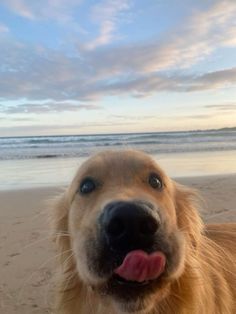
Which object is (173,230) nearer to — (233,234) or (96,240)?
(96,240)

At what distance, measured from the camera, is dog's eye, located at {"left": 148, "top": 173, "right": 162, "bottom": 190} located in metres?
3.13

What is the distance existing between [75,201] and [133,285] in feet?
3.12

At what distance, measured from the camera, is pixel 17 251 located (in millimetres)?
5254

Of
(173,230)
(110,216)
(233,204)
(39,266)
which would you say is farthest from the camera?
(233,204)

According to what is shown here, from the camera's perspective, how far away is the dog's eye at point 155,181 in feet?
10.3

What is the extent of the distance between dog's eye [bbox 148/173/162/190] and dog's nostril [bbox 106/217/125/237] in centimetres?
81

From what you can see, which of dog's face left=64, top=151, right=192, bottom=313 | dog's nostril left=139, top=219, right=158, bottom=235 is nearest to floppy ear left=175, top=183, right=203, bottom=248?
dog's face left=64, top=151, right=192, bottom=313

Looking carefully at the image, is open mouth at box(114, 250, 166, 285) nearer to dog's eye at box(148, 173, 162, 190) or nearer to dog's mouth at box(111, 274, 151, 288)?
dog's mouth at box(111, 274, 151, 288)

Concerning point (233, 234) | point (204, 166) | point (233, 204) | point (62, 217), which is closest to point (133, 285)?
point (62, 217)

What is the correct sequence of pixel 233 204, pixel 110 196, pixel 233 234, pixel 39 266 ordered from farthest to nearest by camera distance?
1. pixel 233 204
2. pixel 39 266
3. pixel 233 234
4. pixel 110 196

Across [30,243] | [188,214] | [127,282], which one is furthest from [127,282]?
[30,243]

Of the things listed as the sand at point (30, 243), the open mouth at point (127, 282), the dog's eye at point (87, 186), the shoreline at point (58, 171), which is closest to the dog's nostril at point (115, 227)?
the open mouth at point (127, 282)

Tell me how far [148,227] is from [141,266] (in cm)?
20

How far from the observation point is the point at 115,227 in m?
2.35
